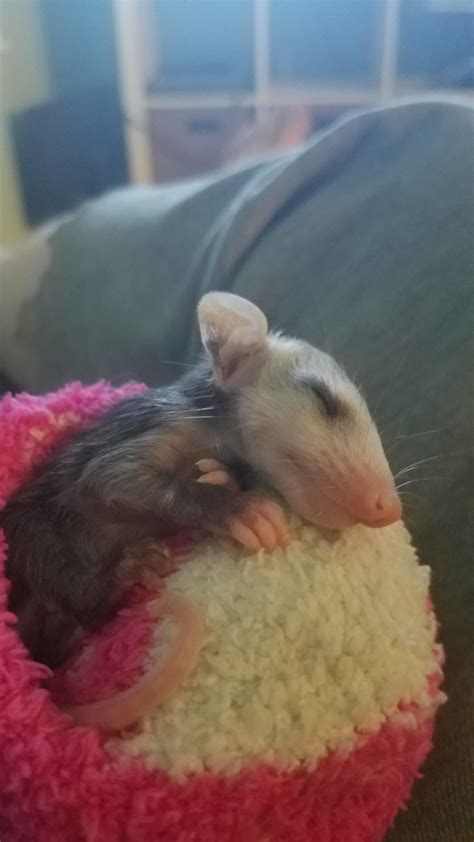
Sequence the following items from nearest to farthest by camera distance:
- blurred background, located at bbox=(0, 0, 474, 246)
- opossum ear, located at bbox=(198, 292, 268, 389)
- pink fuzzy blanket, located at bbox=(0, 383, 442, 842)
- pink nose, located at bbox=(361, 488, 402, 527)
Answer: pink fuzzy blanket, located at bbox=(0, 383, 442, 842) < pink nose, located at bbox=(361, 488, 402, 527) < opossum ear, located at bbox=(198, 292, 268, 389) < blurred background, located at bbox=(0, 0, 474, 246)

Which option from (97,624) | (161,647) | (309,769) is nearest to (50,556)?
(97,624)

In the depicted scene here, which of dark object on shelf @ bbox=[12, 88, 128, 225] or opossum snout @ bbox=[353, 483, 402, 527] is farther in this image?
dark object on shelf @ bbox=[12, 88, 128, 225]

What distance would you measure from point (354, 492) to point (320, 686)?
155mm

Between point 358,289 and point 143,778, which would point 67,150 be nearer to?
point 358,289

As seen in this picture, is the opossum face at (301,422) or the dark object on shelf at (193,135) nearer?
the opossum face at (301,422)

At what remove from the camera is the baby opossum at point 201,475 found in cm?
65

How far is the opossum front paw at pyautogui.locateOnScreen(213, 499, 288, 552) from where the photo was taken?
1.98ft

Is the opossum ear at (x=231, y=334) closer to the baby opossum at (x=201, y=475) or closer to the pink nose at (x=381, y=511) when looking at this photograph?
the baby opossum at (x=201, y=475)

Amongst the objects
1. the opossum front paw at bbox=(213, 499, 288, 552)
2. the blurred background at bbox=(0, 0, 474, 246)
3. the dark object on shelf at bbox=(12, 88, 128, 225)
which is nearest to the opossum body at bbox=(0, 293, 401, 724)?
the opossum front paw at bbox=(213, 499, 288, 552)

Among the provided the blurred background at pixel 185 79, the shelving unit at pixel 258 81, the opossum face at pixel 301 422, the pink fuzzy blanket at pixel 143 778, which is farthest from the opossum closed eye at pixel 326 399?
the shelving unit at pixel 258 81

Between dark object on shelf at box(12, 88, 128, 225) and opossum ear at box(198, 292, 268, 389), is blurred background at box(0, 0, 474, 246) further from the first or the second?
opossum ear at box(198, 292, 268, 389)

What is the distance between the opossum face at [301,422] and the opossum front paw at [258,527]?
0.04 m

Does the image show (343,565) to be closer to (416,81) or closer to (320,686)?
(320,686)

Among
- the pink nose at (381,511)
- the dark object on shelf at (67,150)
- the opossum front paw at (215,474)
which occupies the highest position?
the pink nose at (381,511)
